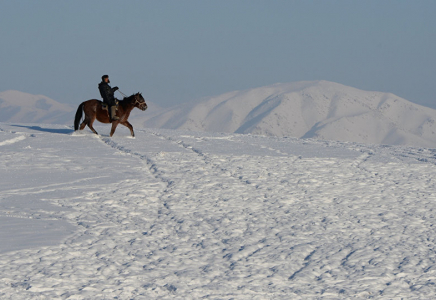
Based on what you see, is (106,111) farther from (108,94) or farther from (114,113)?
(108,94)

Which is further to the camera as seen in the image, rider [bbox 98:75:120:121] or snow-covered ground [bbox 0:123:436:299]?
rider [bbox 98:75:120:121]

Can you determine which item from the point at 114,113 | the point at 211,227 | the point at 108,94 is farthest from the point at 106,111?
A: the point at 211,227

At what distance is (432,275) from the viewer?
21.6 ft

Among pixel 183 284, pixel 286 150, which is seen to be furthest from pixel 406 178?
pixel 183 284

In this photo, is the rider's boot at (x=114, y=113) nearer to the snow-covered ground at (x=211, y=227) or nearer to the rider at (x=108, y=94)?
the rider at (x=108, y=94)

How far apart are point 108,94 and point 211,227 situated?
9412 millimetres

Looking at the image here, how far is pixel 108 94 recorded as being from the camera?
1656 cm

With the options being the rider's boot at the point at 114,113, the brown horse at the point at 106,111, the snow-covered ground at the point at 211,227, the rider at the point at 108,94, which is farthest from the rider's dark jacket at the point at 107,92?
the snow-covered ground at the point at 211,227

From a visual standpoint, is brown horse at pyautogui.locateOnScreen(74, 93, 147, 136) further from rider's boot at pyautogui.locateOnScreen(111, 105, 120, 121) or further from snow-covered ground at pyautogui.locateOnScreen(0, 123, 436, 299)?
snow-covered ground at pyautogui.locateOnScreen(0, 123, 436, 299)

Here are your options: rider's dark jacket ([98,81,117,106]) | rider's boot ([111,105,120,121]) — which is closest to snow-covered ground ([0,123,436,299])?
rider's boot ([111,105,120,121])

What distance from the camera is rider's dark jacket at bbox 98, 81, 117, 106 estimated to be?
16.5 metres

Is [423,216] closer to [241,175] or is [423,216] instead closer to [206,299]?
[241,175]

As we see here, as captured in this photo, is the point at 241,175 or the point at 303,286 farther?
the point at 241,175

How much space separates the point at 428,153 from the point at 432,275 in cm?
1237
